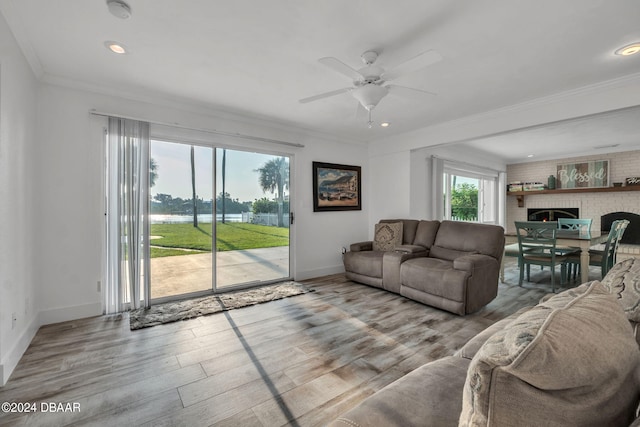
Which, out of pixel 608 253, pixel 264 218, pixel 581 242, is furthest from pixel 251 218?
pixel 608 253

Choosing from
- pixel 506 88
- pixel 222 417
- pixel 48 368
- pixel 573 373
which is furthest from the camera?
pixel 506 88

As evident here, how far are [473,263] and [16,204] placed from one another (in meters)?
4.23

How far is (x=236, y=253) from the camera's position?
4.12 metres

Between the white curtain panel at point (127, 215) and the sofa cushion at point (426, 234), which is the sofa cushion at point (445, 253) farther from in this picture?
the white curtain panel at point (127, 215)

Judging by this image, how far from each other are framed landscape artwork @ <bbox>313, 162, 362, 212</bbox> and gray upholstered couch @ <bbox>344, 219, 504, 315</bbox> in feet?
2.57

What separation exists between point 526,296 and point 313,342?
309 cm

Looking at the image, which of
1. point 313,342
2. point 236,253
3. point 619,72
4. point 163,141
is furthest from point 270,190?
point 619,72

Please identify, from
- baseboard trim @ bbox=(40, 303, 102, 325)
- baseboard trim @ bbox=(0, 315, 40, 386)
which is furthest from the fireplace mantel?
baseboard trim @ bbox=(0, 315, 40, 386)

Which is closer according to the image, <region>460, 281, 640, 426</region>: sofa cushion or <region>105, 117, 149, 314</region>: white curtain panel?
<region>460, 281, 640, 426</region>: sofa cushion

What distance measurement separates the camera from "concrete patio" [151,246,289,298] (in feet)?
11.9

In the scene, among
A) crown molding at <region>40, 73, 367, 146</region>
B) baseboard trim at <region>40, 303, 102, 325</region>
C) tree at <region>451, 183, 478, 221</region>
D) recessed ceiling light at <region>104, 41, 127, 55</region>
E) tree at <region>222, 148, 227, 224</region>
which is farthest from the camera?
tree at <region>451, 183, 478, 221</region>

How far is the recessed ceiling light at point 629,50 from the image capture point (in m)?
2.27

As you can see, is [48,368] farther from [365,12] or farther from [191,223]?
[365,12]

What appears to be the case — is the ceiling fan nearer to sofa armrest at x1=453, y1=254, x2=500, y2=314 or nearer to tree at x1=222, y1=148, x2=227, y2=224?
sofa armrest at x1=453, y1=254, x2=500, y2=314
